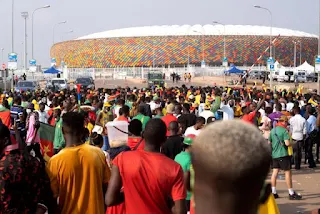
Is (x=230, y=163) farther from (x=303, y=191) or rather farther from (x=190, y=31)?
(x=190, y=31)

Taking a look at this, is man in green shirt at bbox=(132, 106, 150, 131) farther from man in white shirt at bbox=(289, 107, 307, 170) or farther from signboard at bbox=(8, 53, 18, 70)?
signboard at bbox=(8, 53, 18, 70)

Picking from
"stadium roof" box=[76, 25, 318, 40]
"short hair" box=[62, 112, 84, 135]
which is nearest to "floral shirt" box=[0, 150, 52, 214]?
"short hair" box=[62, 112, 84, 135]

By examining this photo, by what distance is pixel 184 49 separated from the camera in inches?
4338

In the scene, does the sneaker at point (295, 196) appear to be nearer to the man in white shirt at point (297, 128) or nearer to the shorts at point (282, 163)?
the shorts at point (282, 163)

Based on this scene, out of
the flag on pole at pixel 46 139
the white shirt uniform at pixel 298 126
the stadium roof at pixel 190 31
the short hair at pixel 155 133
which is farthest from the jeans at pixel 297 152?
the stadium roof at pixel 190 31

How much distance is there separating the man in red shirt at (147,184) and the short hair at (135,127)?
224 centimetres

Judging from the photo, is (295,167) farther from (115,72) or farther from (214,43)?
(214,43)

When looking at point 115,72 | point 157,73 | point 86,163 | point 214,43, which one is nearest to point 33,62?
point 157,73

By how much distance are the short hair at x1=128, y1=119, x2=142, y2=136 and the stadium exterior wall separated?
102607mm

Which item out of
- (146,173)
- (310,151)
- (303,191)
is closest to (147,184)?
(146,173)

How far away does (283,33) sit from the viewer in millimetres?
118562

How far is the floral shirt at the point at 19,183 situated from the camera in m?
4.76

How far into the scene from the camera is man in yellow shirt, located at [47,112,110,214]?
5.36m

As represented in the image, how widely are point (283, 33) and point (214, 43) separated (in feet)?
52.0
